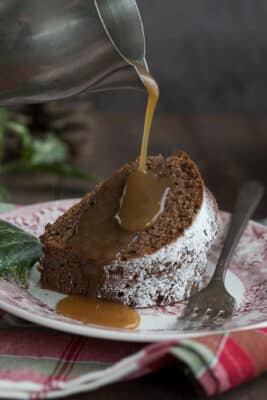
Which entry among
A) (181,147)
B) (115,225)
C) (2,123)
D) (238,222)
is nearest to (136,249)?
(115,225)

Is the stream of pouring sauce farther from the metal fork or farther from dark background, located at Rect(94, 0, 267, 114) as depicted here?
dark background, located at Rect(94, 0, 267, 114)

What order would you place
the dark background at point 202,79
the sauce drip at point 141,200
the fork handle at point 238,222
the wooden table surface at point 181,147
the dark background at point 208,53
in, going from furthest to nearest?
the dark background at point 208,53
the dark background at point 202,79
the wooden table surface at point 181,147
the fork handle at point 238,222
the sauce drip at point 141,200

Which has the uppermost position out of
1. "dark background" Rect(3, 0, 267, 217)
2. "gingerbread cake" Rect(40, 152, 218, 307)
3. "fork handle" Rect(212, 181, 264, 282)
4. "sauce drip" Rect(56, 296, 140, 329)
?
"gingerbread cake" Rect(40, 152, 218, 307)

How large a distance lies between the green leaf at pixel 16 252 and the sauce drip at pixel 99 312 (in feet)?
0.46

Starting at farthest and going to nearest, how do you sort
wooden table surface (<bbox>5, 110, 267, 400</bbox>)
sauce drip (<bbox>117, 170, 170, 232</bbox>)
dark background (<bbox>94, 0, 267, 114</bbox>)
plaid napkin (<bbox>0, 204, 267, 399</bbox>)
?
dark background (<bbox>94, 0, 267, 114</bbox>), wooden table surface (<bbox>5, 110, 267, 400</bbox>), sauce drip (<bbox>117, 170, 170, 232</bbox>), plaid napkin (<bbox>0, 204, 267, 399</bbox>)

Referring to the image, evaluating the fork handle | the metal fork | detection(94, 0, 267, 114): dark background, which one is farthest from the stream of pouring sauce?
detection(94, 0, 267, 114): dark background

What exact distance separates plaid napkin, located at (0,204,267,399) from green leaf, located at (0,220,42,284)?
21 centimetres

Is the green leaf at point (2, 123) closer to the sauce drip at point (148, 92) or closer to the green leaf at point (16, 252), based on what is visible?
the green leaf at point (16, 252)

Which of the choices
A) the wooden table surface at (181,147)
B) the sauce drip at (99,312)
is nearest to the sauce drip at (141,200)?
the sauce drip at (99,312)

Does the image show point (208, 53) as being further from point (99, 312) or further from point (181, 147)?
point (99, 312)

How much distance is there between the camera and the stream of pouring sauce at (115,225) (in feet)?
5.07

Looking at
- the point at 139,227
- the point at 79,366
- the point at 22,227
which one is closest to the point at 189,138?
the point at 22,227

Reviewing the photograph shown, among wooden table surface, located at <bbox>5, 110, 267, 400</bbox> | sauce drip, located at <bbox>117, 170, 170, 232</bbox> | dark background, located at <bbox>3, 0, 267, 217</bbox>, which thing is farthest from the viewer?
dark background, located at <bbox>3, 0, 267, 217</bbox>

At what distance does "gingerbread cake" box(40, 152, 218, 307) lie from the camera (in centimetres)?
158
